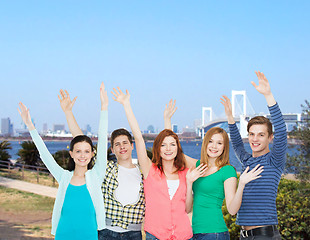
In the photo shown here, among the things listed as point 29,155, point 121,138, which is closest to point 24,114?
point 121,138

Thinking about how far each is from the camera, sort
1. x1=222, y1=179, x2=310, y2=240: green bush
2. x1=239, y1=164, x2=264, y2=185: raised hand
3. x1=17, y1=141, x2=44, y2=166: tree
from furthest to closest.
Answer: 1. x1=17, y1=141, x2=44, y2=166: tree
2. x1=222, y1=179, x2=310, y2=240: green bush
3. x1=239, y1=164, x2=264, y2=185: raised hand

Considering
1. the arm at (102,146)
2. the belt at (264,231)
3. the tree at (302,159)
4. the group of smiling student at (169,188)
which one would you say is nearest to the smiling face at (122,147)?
the group of smiling student at (169,188)

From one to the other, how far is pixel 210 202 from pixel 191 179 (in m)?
0.24

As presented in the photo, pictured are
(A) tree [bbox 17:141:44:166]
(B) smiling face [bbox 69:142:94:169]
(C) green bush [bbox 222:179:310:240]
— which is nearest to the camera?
(B) smiling face [bbox 69:142:94:169]

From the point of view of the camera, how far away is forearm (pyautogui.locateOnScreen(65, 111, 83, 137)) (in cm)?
339

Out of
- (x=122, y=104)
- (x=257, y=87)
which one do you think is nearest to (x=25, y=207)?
(x=122, y=104)

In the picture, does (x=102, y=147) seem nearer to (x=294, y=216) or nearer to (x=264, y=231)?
(x=264, y=231)

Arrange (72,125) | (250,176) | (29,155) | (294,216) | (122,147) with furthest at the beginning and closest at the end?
1. (29,155)
2. (294,216)
3. (72,125)
4. (122,147)
5. (250,176)

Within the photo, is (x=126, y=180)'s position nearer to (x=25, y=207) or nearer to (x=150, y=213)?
(x=150, y=213)

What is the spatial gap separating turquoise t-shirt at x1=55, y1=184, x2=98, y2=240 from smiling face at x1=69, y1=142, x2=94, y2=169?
0.76ft

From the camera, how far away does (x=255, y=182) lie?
278 centimetres

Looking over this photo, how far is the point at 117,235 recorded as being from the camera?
9.63 feet

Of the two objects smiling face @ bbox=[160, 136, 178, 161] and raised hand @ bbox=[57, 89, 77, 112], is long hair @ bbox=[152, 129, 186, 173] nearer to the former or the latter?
smiling face @ bbox=[160, 136, 178, 161]

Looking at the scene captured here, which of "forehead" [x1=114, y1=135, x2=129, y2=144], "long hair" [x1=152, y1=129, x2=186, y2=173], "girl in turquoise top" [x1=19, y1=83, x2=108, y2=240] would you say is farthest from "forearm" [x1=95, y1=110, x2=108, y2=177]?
"long hair" [x1=152, y1=129, x2=186, y2=173]
